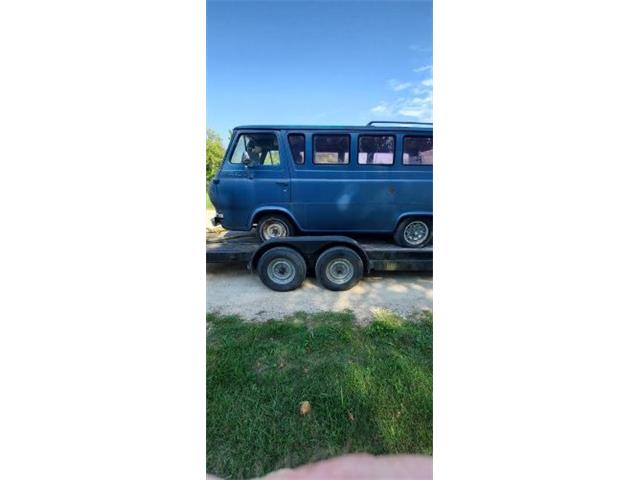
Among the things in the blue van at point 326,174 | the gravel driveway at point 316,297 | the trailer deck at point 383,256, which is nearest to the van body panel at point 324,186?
the blue van at point 326,174

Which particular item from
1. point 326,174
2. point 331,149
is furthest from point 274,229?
point 331,149

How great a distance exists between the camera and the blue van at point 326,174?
10.9 ft

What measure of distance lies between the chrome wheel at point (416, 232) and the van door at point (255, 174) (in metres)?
1.66

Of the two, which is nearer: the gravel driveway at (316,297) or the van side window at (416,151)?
the gravel driveway at (316,297)

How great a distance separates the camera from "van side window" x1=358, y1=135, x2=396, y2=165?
3.32 meters

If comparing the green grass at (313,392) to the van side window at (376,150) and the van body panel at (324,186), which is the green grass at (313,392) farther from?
the van side window at (376,150)

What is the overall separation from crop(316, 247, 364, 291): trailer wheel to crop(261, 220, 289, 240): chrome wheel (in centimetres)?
Answer: 75

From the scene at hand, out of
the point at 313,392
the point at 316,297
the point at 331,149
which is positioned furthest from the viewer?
the point at 331,149

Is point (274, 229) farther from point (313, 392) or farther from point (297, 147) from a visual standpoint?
point (313, 392)

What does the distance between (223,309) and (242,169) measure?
1.79 metres

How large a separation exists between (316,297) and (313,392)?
1.28m

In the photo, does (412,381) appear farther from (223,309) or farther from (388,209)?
(388,209)

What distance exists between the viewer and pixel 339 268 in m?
3.08
